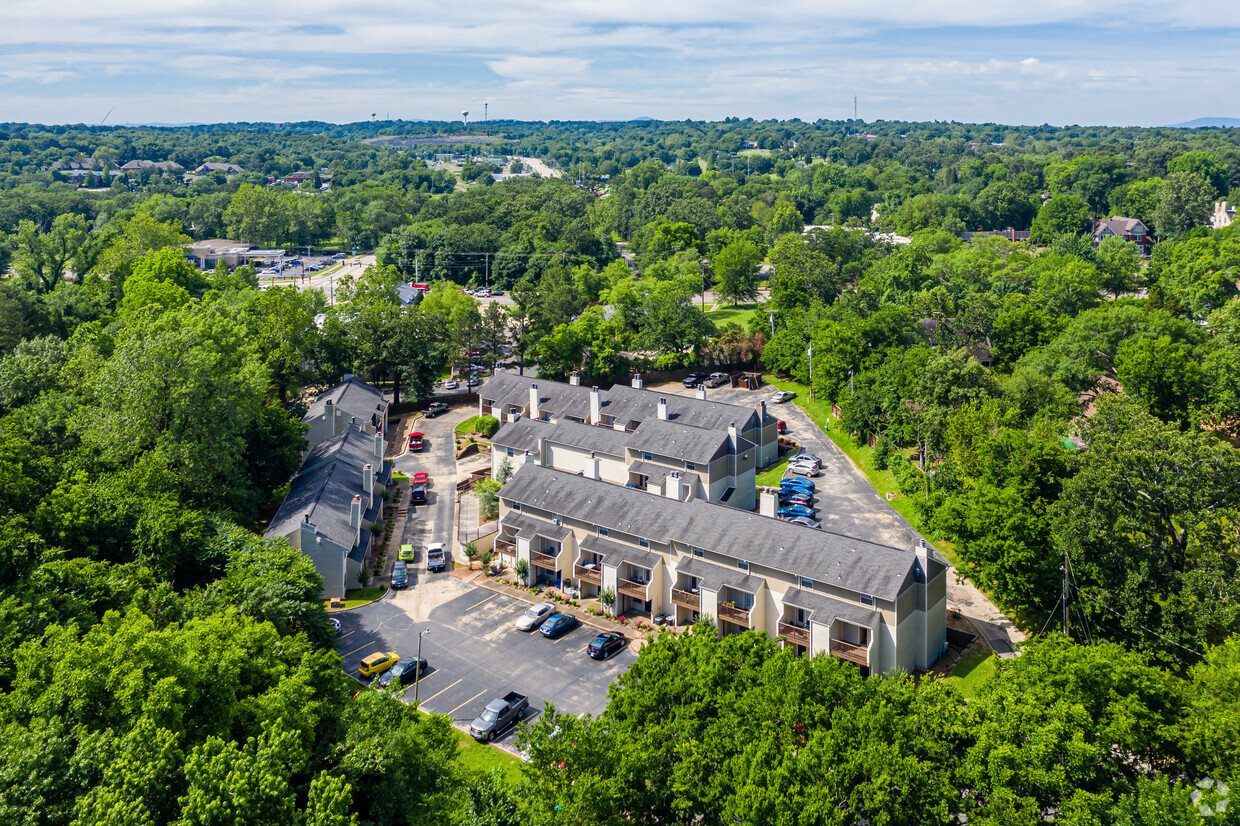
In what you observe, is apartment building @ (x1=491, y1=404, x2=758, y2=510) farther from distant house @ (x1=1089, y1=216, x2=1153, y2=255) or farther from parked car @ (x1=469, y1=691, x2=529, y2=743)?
distant house @ (x1=1089, y1=216, x2=1153, y2=255)

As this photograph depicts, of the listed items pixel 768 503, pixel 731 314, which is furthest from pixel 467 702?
pixel 731 314

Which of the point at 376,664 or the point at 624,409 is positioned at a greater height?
the point at 624,409

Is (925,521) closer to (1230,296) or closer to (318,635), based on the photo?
(318,635)

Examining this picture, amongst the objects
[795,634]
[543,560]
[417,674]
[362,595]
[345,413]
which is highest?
[345,413]

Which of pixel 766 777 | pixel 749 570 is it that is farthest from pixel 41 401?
pixel 766 777

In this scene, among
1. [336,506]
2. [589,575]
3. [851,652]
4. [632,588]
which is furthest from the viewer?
[336,506]

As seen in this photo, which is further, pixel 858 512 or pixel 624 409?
pixel 624 409

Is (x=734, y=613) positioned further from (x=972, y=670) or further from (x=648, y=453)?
(x=648, y=453)
